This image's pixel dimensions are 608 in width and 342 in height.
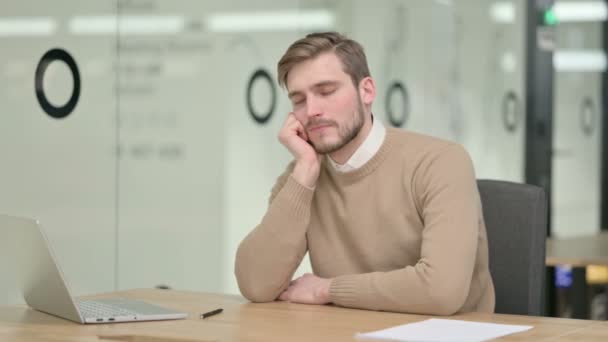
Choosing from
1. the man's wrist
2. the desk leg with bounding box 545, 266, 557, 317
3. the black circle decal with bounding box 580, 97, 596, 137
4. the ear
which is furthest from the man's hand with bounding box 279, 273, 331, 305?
the black circle decal with bounding box 580, 97, 596, 137

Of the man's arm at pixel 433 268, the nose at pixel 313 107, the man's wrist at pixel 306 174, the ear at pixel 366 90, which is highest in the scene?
the ear at pixel 366 90

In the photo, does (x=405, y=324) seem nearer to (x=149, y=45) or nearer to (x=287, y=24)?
(x=149, y=45)

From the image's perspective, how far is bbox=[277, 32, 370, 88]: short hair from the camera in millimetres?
2719

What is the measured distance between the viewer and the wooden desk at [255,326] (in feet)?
6.91

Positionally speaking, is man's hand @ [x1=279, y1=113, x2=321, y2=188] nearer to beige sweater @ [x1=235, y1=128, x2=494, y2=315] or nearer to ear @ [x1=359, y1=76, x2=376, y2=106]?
beige sweater @ [x1=235, y1=128, x2=494, y2=315]

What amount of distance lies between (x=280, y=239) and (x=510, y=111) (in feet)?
14.3

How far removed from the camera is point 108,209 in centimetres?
364

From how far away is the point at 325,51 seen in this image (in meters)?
2.73

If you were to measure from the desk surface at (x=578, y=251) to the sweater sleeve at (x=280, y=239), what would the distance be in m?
1.73

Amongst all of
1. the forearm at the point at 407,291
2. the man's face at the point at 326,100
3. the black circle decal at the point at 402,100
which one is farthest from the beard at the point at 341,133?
the black circle decal at the point at 402,100

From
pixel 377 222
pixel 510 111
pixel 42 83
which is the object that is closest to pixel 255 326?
pixel 377 222

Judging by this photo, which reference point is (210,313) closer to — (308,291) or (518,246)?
(308,291)

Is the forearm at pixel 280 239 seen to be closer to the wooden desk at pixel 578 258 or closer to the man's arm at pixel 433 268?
the man's arm at pixel 433 268

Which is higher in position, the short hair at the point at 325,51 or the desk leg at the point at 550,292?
the short hair at the point at 325,51
